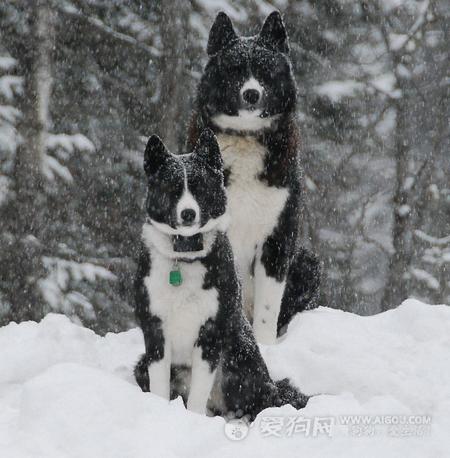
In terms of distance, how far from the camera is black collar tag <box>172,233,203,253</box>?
3975 millimetres

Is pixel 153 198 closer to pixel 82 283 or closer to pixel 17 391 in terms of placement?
pixel 17 391

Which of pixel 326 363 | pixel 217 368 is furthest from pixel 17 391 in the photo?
pixel 326 363

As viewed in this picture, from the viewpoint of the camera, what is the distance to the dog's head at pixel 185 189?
3914mm

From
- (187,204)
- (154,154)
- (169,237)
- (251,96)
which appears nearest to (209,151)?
(154,154)

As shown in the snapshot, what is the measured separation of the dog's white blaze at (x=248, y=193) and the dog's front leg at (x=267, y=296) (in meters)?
0.22

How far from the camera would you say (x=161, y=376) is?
13.5 feet

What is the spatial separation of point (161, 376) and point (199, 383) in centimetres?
20

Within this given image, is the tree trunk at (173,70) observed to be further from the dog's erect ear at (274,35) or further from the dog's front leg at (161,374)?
the dog's front leg at (161,374)

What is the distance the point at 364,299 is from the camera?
13.8 m

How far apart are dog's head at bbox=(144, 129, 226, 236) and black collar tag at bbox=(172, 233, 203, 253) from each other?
30 millimetres

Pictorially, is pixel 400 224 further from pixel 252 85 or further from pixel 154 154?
pixel 154 154

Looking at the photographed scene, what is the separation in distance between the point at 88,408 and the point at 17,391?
1164 millimetres

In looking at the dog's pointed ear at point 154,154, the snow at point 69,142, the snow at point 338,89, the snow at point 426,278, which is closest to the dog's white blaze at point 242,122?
the dog's pointed ear at point 154,154

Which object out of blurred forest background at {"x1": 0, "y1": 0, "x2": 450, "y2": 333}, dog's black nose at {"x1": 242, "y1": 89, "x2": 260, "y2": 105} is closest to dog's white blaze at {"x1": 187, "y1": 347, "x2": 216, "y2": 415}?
dog's black nose at {"x1": 242, "y1": 89, "x2": 260, "y2": 105}
